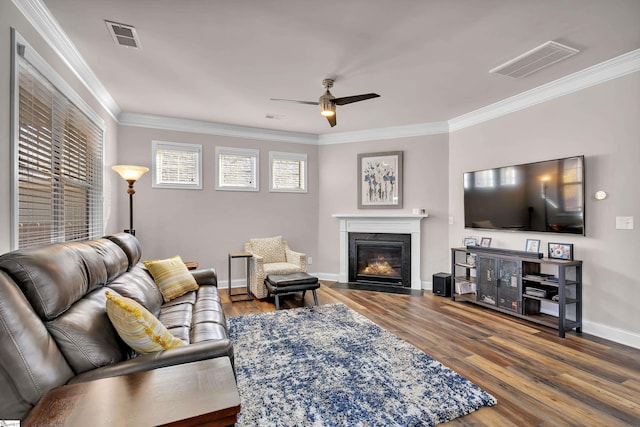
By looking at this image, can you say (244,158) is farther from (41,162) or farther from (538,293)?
(538,293)

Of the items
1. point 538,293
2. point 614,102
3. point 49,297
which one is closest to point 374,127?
point 614,102

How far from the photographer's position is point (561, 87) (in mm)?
3529

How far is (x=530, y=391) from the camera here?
87.5 inches

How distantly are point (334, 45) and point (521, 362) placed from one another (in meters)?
3.11

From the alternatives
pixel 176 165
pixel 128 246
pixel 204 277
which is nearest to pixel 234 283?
pixel 204 277

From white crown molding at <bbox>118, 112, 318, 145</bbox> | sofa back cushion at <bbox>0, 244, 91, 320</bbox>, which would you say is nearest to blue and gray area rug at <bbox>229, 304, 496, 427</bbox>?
sofa back cushion at <bbox>0, 244, 91, 320</bbox>

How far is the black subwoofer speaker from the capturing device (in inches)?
185

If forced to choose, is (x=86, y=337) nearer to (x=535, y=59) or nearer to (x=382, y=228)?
(x=535, y=59)

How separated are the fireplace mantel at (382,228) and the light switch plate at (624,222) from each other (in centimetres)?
233

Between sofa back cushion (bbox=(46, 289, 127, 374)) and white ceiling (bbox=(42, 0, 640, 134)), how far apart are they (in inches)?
79.7

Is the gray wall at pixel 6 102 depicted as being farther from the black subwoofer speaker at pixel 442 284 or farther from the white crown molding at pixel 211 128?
the black subwoofer speaker at pixel 442 284

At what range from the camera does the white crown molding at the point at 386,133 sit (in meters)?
5.19

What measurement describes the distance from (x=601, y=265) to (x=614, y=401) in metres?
1.62

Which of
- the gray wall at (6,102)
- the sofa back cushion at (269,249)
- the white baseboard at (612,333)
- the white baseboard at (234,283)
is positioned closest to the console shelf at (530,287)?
the white baseboard at (612,333)
